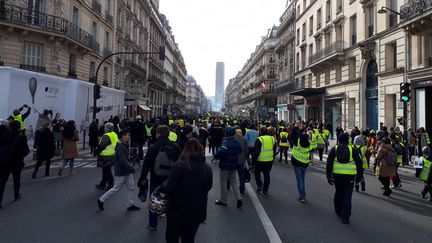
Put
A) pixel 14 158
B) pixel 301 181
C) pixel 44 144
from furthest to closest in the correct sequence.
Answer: pixel 44 144, pixel 301 181, pixel 14 158

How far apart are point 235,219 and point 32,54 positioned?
769 inches

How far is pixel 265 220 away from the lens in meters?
5.64

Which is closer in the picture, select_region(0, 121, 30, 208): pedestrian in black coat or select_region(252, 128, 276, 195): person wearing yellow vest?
select_region(0, 121, 30, 208): pedestrian in black coat

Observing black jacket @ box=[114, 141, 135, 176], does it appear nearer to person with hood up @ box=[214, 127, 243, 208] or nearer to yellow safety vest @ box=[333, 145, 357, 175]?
person with hood up @ box=[214, 127, 243, 208]

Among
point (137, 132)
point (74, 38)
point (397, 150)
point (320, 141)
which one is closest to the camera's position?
point (397, 150)

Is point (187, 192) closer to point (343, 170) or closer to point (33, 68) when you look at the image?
point (343, 170)

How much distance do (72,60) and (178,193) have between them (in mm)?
23403

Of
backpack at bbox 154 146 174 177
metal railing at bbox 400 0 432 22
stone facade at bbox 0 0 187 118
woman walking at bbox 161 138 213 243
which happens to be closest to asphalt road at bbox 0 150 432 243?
backpack at bbox 154 146 174 177

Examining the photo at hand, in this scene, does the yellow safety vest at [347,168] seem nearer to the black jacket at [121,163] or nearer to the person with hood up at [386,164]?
the person with hood up at [386,164]

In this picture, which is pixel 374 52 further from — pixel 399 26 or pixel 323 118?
pixel 323 118

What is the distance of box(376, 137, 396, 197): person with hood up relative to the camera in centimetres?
774

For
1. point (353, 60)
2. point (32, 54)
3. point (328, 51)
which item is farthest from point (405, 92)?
point (32, 54)

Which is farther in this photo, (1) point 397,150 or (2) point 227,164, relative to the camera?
(1) point 397,150

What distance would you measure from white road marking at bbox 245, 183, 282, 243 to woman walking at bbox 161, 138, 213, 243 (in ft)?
6.25
